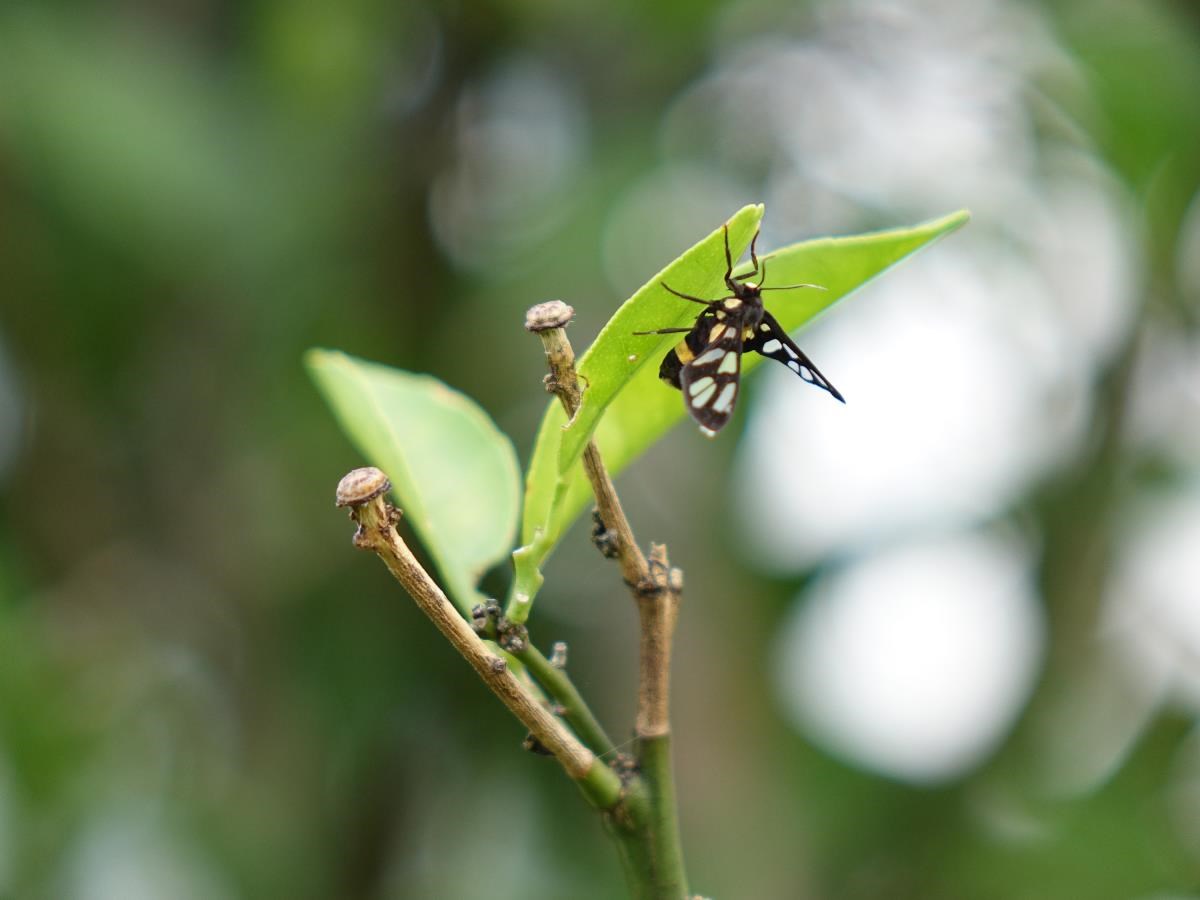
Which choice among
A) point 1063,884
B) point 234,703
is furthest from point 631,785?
point 234,703

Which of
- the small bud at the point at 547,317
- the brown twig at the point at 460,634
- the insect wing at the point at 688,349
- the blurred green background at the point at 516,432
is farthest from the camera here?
the blurred green background at the point at 516,432

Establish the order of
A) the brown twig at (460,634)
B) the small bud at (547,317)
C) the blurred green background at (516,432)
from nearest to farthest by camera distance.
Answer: the brown twig at (460,634) → the small bud at (547,317) → the blurred green background at (516,432)

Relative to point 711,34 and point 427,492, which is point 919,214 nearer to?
point 711,34

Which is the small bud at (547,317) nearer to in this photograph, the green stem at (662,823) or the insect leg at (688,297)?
the insect leg at (688,297)

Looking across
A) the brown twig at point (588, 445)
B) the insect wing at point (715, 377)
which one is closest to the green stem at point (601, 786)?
the brown twig at point (588, 445)

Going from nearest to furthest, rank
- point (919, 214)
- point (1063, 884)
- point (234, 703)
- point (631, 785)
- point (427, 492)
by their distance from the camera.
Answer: point (631, 785) → point (427, 492) → point (1063, 884) → point (919, 214) → point (234, 703)

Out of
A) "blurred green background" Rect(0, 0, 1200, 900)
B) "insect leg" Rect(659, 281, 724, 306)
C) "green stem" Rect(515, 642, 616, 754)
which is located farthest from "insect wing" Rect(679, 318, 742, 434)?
"blurred green background" Rect(0, 0, 1200, 900)

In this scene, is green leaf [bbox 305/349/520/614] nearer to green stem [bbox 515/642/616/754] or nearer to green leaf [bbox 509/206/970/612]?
green leaf [bbox 509/206/970/612]
